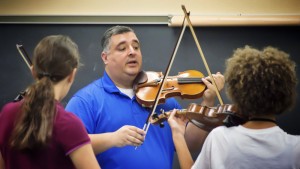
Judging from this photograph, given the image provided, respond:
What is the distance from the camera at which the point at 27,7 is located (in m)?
3.06

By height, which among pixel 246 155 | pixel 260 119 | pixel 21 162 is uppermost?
pixel 260 119

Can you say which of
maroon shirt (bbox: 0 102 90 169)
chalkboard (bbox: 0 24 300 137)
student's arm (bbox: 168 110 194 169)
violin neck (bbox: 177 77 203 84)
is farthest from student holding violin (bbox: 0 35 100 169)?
chalkboard (bbox: 0 24 300 137)

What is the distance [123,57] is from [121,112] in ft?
1.08

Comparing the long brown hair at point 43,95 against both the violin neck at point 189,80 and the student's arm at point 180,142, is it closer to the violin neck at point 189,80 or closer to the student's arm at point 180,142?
the student's arm at point 180,142

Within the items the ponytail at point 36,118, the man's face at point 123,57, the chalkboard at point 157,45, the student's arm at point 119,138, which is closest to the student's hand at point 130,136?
the student's arm at point 119,138

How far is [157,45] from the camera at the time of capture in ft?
9.54

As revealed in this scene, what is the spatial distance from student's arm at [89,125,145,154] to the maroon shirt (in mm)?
503

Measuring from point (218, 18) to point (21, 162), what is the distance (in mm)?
1865

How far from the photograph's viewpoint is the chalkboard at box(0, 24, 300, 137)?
283 cm

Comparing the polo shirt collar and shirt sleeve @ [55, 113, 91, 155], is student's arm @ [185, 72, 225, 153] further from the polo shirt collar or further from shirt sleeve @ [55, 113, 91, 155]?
shirt sleeve @ [55, 113, 91, 155]

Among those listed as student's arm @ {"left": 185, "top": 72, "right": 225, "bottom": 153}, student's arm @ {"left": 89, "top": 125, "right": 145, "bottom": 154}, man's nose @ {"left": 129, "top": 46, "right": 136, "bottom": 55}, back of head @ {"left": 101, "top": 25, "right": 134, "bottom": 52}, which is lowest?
student's arm @ {"left": 89, "top": 125, "right": 145, "bottom": 154}

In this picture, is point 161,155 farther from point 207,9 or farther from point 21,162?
point 207,9

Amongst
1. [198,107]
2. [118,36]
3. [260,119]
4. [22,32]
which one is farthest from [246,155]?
[22,32]

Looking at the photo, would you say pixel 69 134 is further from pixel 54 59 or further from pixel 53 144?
pixel 54 59
